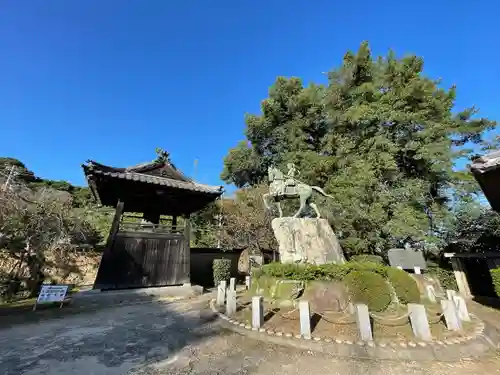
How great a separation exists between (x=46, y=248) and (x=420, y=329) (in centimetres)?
1468

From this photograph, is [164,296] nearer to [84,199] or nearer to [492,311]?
[492,311]

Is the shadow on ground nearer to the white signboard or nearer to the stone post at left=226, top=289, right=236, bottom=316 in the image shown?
the white signboard

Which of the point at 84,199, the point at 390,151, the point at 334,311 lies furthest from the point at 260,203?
the point at 84,199

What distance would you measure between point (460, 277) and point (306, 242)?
32.7 ft

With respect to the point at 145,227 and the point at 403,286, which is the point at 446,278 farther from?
the point at 145,227

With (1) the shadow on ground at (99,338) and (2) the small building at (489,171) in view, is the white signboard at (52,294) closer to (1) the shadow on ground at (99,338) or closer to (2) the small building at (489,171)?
(1) the shadow on ground at (99,338)

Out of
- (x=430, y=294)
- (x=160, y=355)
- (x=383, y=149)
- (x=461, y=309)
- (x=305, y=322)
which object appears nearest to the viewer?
(x=160, y=355)

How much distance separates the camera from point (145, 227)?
35.2 feet

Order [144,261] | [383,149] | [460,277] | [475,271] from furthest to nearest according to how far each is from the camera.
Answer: [383,149], [460,277], [475,271], [144,261]

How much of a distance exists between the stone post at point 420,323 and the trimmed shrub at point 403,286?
2.30 metres

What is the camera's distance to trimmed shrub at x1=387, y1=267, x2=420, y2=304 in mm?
6328

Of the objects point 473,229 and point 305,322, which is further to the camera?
point 473,229

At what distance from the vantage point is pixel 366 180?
14875 millimetres

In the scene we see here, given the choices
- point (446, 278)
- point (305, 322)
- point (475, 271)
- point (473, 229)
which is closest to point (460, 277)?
point (446, 278)
